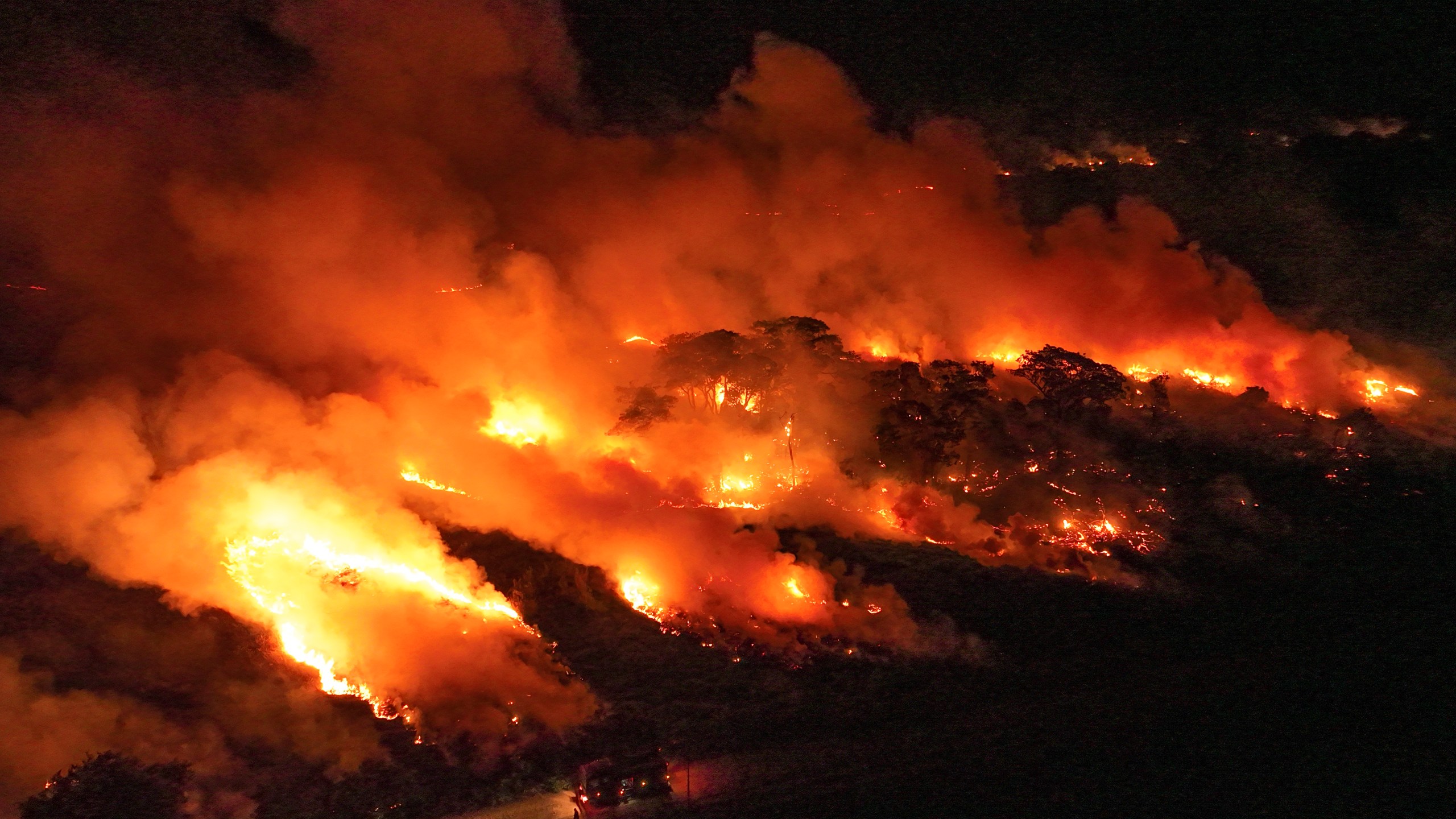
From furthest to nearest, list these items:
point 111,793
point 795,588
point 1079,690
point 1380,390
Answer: point 1380,390, point 795,588, point 1079,690, point 111,793

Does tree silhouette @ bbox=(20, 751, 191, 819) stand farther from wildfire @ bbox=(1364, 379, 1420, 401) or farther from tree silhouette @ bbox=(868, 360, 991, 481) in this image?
wildfire @ bbox=(1364, 379, 1420, 401)

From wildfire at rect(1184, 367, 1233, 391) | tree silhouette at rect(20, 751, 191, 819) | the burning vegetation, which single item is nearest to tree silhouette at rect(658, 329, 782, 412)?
the burning vegetation

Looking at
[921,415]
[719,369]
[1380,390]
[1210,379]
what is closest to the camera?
[921,415]

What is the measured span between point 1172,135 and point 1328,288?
12406mm

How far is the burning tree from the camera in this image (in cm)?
1820

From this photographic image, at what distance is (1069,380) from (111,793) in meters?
15.6

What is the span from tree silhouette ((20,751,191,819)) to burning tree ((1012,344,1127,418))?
1482 centimetres

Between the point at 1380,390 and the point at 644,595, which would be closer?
the point at 644,595

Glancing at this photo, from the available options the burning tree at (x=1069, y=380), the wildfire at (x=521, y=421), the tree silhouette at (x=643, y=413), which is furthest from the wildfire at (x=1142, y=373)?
the wildfire at (x=521, y=421)

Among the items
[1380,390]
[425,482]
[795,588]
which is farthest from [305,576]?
[1380,390]

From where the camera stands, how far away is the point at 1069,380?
18422 mm

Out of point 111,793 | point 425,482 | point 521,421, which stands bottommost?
point 111,793

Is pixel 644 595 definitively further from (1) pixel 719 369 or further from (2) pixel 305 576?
(1) pixel 719 369

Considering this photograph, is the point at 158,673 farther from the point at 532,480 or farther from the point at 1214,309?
the point at 1214,309
